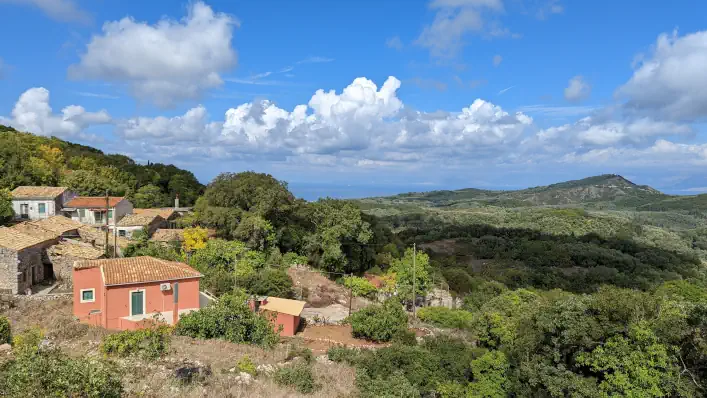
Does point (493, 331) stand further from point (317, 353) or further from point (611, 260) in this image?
point (611, 260)

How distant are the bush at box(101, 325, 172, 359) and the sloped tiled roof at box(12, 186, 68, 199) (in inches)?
Answer: 1115

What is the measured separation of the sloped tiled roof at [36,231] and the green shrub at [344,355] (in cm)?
1999

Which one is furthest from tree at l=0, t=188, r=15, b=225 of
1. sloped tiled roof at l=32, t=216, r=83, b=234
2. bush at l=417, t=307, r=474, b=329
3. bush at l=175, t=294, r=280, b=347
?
bush at l=417, t=307, r=474, b=329

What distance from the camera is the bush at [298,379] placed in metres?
13.7

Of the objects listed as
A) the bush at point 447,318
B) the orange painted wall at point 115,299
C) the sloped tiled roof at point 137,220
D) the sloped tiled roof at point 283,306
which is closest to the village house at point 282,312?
the sloped tiled roof at point 283,306

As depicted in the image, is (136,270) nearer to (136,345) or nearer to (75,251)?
(136,345)

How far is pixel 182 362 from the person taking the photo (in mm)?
14484

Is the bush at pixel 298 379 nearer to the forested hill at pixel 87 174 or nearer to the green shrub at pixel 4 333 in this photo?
the green shrub at pixel 4 333

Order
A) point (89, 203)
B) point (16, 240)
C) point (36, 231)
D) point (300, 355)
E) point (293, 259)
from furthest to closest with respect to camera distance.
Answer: point (89, 203)
point (293, 259)
point (36, 231)
point (16, 240)
point (300, 355)

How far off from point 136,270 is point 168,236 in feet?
55.5

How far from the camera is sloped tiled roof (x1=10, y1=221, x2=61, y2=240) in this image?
2650cm

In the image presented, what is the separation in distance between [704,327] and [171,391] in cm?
1588

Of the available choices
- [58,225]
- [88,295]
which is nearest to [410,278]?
[88,295]

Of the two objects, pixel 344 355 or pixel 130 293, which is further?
pixel 130 293
